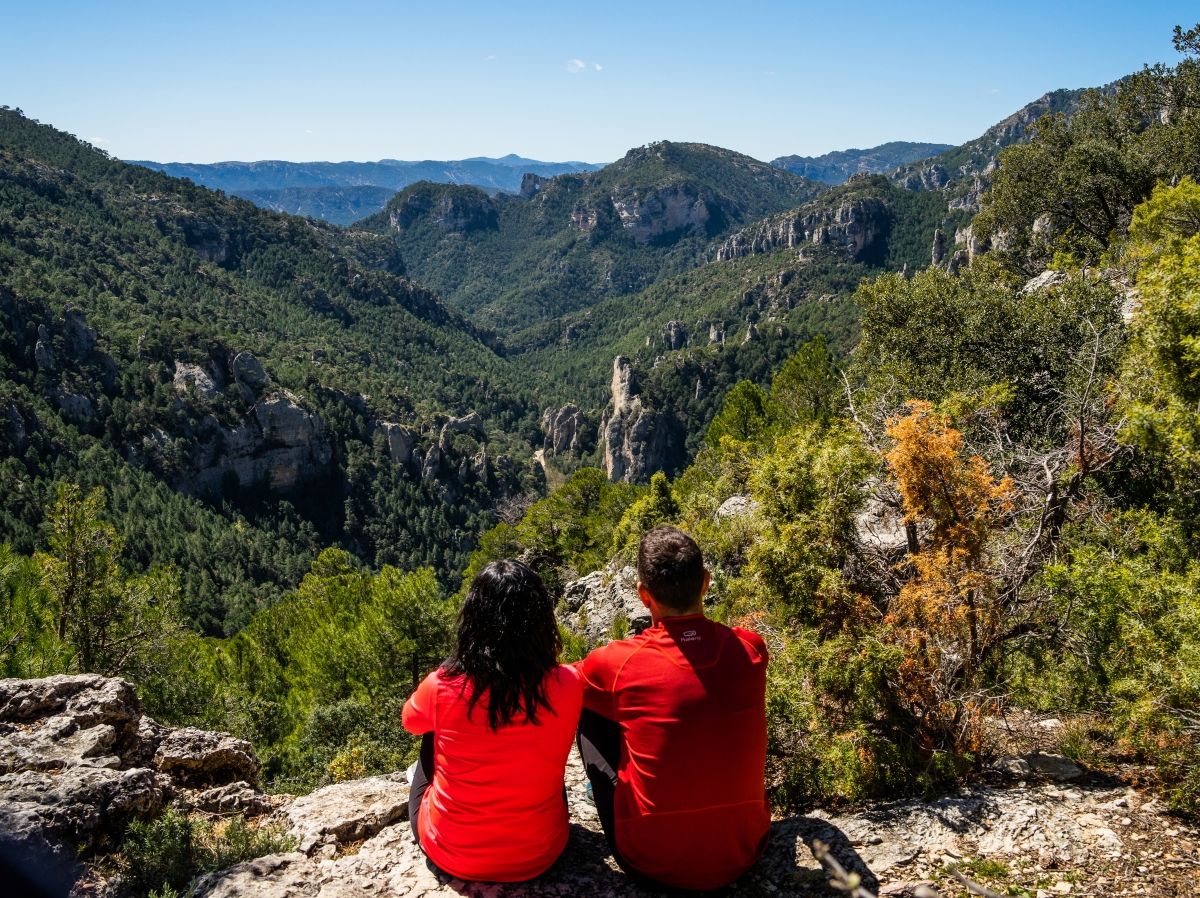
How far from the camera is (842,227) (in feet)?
545

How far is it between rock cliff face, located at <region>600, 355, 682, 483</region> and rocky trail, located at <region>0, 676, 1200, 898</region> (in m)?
102

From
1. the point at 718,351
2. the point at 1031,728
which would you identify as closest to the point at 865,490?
the point at 1031,728

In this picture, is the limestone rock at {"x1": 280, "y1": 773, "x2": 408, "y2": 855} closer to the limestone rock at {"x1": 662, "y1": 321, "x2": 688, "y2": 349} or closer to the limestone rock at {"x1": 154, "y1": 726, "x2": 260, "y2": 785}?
the limestone rock at {"x1": 154, "y1": 726, "x2": 260, "y2": 785}

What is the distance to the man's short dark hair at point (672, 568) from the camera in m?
3.77

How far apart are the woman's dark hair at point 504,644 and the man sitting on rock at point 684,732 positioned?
0.39 meters

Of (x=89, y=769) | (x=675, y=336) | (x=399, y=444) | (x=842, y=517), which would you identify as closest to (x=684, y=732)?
(x=842, y=517)

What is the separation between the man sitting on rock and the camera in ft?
12.2

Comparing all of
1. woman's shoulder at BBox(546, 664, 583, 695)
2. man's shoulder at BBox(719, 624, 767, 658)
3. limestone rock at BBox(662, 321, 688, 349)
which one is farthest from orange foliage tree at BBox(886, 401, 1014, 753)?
limestone rock at BBox(662, 321, 688, 349)

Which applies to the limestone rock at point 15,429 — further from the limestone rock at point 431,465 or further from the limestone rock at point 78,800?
the limestone rock at point 78,800

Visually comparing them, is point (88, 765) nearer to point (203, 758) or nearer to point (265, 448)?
point (203, 758)

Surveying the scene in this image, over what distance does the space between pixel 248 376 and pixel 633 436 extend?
2312 inches

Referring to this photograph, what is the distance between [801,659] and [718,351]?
12563cm

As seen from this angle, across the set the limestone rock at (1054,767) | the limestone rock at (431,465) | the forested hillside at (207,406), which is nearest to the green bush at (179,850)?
the limestone rock at (1054,767)

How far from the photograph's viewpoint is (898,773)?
5340 millimetres
